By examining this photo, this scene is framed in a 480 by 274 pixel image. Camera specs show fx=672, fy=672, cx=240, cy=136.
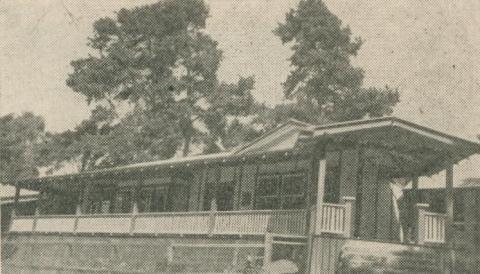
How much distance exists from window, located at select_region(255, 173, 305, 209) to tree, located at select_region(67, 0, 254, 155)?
22.5 meters

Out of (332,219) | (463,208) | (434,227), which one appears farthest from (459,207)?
(332,219)

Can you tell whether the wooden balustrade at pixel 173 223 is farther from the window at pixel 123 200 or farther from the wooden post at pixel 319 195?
the wooden post at pixel 319 195

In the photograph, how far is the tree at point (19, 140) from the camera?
219ft

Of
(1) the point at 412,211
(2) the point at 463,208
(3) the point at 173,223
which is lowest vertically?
(3) the point at 173,223

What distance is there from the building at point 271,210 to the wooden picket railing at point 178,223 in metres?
0.05

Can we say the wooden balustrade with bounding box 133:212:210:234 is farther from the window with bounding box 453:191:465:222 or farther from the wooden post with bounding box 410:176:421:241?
the window with bounding box 453:191:465:222

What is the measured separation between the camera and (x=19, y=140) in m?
71.1

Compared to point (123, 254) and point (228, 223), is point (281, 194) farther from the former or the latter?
point (123, 254)

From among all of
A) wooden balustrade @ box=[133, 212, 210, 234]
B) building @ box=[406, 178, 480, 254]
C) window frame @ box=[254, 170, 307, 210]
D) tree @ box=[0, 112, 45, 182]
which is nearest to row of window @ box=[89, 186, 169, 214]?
wooden balustrade @ box=[133, 212, 210, 234]

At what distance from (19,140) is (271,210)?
178 ft

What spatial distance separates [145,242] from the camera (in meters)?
27.9

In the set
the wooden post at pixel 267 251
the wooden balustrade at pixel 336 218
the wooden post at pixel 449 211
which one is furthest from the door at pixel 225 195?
the wooden post at pixel 449 211

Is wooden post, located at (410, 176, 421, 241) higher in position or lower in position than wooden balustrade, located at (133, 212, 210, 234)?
higher

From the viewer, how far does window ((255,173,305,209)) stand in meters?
24.7
